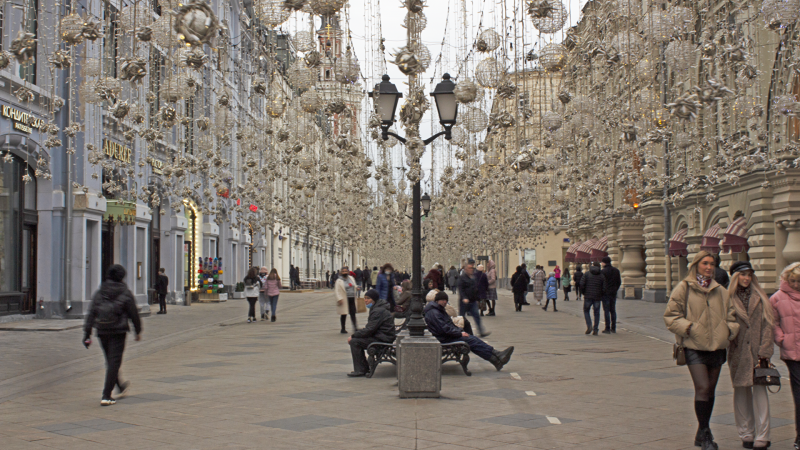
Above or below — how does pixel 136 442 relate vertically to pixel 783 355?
below

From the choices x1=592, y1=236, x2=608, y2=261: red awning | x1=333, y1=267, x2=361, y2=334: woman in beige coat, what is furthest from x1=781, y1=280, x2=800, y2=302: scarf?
x1=592, y1=236, x2=608, y2=261: red awning

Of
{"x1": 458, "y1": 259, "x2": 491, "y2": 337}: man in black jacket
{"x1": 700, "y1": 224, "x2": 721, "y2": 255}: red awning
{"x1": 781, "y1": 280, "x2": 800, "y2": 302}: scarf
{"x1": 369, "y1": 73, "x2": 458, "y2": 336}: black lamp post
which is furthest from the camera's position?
{"x1": 700, "y1": 224, "x2": 721, "y2": 255}: red awning

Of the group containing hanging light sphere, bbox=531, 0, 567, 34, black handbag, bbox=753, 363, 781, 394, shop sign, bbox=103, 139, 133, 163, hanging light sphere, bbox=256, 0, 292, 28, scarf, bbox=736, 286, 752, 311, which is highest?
shop sign, bbox=103, 139, 133, 163

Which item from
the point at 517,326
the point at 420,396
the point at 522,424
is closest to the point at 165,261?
the point at 517,326

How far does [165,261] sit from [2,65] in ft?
93.2

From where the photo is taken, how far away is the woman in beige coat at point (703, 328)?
23.1ft

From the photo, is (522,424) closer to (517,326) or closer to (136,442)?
(136,442)

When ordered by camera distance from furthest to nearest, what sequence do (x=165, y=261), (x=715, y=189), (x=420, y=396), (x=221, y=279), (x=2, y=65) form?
(x=221, y=279)
(x=165, y=261)
(x=715, y=189)
(x=420, y=396)
(x=2, y=65)

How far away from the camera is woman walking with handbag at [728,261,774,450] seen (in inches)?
279

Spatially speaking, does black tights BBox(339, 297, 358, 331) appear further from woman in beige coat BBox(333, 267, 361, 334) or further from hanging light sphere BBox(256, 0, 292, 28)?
hanging light sphere BBox(256, 0, 292, 28)

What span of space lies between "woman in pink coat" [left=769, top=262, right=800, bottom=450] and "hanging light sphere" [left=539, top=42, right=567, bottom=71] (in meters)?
4.08

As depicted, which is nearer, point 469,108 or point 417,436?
point 417,436

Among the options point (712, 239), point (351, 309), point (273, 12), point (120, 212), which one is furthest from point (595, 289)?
point (120, 212)

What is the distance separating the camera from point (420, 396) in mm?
10125
